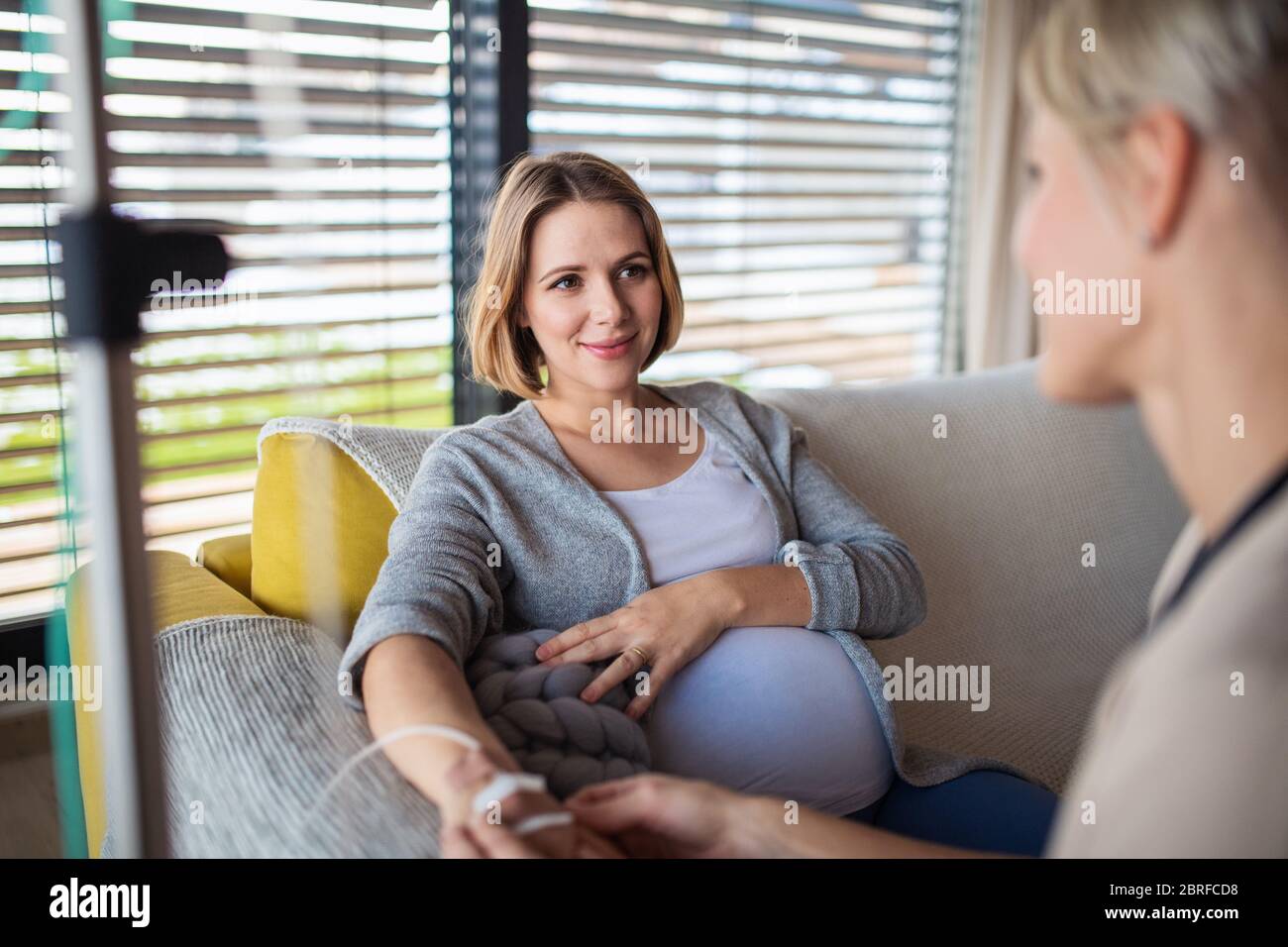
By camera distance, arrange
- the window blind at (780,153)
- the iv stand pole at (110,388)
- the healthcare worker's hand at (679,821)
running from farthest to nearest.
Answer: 1. the window blind at (780,153)
2. the healthcare worker's hand at (679,821)
3. the iv stand pole at (110,388)

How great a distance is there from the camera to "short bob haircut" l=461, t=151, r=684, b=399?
4.33ft

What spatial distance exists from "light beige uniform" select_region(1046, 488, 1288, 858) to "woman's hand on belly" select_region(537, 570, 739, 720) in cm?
60

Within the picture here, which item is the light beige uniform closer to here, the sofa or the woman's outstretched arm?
the woman's outstretched arm

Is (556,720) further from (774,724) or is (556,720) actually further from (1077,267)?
(1077,267)

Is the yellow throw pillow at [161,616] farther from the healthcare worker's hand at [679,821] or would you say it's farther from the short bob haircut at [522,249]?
the healthcare worker's hand at [679,821]

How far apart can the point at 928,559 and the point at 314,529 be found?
94 cm

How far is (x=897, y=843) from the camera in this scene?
3.00ft

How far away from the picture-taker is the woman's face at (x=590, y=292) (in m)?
1.31

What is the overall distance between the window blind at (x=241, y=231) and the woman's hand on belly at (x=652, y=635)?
35cm

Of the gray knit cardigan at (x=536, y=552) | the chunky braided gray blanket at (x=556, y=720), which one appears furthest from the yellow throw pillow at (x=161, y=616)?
the chunky braided gray blanket at (x=556, y=720)

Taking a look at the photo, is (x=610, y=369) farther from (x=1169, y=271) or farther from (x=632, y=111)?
(x=632, y=111)
